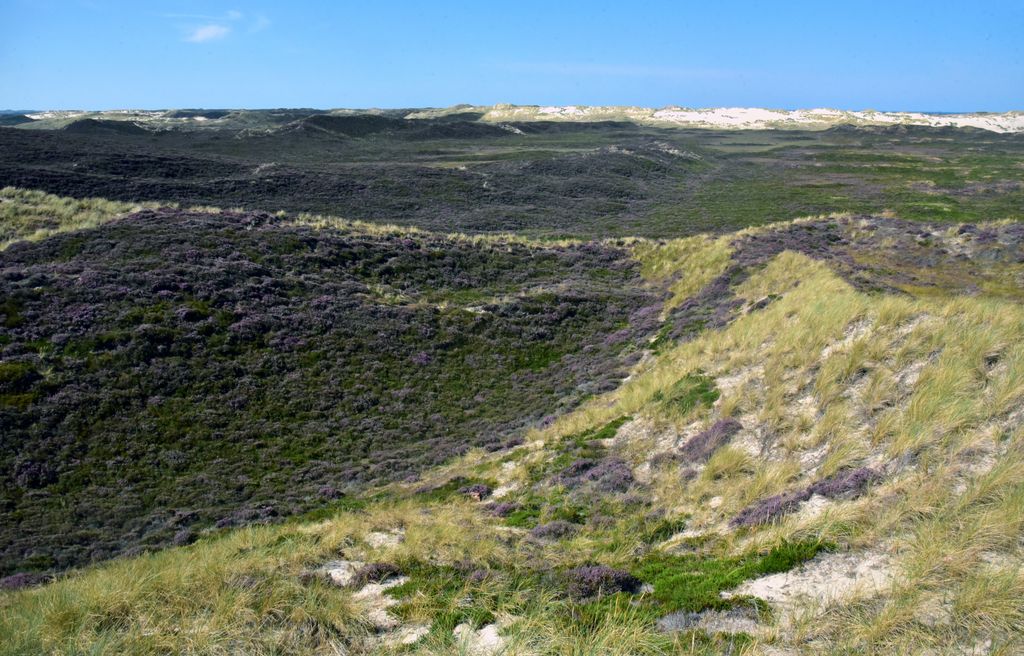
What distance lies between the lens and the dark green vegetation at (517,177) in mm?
57938

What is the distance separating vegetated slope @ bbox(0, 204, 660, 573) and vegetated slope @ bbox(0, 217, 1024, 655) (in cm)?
418

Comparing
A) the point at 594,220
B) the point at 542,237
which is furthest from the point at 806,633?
the point at 594,220

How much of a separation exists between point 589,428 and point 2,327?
23.3 meters

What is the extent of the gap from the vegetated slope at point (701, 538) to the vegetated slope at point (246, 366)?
13.7ft

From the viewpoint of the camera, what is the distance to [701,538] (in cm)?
915

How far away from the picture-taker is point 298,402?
72.1 feet

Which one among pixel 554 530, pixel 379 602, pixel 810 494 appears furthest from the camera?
pixel 554 530

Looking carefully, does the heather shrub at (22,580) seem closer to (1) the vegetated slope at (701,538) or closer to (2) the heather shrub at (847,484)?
(1) the vegetated slope at (701,538)

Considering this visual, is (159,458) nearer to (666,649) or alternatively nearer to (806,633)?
(666,649)

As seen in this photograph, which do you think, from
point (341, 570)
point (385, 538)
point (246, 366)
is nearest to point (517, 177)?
point (246, 366)

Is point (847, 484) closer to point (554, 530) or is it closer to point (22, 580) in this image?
point (554, 530)

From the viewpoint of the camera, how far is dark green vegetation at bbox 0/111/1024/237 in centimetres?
5794

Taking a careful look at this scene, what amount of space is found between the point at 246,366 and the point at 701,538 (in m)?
20.3

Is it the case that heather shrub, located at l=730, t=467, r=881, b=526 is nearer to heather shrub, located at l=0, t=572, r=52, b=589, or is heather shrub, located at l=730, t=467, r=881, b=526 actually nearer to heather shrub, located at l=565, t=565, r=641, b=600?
heather shrub, located at l=565, t=565, r=641, b=600
